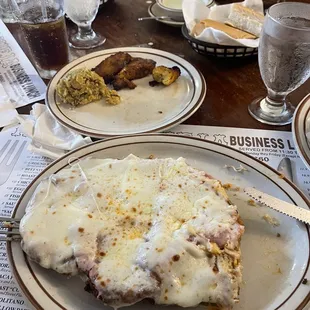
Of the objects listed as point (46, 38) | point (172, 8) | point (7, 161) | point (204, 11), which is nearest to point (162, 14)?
point (172, 8)

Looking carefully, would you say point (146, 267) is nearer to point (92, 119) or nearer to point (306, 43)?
point (92, 119)

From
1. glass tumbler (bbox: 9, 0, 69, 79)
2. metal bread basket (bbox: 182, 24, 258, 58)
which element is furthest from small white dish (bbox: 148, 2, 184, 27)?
glass tumbler (bbox: 9, 0, 69, 79)

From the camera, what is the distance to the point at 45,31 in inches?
52.7

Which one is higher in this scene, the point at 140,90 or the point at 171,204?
the point at 171,204

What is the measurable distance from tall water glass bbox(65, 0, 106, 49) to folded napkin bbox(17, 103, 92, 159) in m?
0.47

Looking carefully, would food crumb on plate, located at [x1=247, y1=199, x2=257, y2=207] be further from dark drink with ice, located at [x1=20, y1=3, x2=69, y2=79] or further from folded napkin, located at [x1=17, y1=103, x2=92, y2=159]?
dark drink with ice, located at [x1=20, y1=3, x2=69, y2=79]

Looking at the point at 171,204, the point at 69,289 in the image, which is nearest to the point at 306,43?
the point at 171,204

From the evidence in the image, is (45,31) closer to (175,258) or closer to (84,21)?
(84,21)

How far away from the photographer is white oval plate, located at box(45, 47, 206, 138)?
45.4 inches

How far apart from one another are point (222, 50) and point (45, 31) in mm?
591

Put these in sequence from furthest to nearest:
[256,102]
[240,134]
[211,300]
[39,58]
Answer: [39,58], [256,102], [240,134], [211,300]

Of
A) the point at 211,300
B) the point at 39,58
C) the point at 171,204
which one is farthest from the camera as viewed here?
the point at 39,58

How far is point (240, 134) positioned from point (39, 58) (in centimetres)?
73

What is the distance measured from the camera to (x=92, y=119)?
1.21 m
